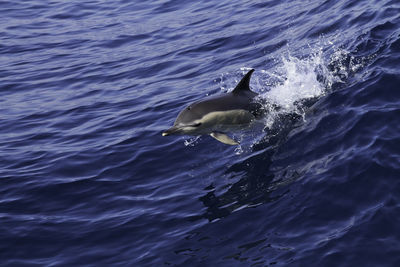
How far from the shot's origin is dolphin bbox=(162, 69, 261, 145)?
30.4 feet

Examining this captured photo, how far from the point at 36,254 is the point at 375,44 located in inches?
324

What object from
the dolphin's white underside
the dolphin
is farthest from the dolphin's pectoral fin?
the dolphin's white underside

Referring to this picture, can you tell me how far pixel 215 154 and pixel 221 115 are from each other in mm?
1341

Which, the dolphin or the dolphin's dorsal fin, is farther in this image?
the dolphin's dorsal fin

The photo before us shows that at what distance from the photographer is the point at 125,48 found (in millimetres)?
19141

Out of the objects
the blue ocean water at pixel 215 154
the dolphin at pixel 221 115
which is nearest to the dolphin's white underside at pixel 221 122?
the dolphin at pixel 221 115

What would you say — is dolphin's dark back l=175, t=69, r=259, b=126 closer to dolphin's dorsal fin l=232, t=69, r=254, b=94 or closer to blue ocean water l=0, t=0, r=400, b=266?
dolphin's dorsal fin l=232, t=69, r=254, b=94

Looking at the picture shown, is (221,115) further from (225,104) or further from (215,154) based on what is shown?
(215,154)

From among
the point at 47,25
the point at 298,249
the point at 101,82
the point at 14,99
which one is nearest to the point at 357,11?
the point at 101,82

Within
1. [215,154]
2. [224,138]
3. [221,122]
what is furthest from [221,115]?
[215,154]

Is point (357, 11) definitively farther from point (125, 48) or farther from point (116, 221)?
point (116, 221)

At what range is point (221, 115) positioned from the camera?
31.2 feet

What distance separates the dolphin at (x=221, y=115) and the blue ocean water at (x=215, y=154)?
2.15 feet

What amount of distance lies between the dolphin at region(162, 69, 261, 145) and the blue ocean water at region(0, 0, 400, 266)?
65cm
